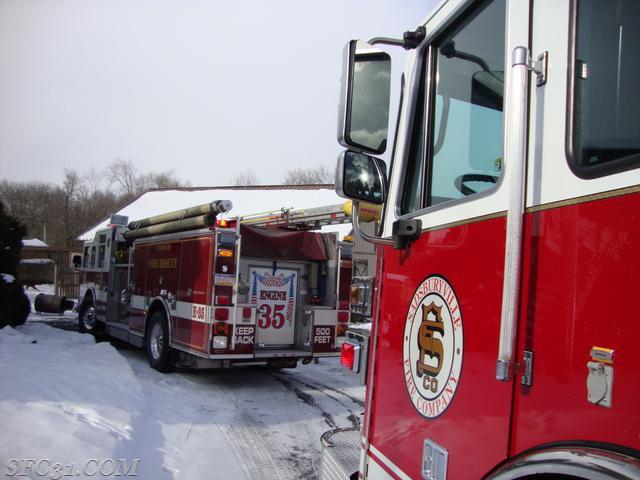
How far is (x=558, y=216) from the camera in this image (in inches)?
51.7

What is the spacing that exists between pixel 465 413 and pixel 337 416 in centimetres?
483

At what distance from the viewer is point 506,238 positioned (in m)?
1.41

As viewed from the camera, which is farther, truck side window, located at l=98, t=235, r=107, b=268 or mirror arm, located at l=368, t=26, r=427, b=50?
truck side window, located at l=98, t=235, r=107, b=268

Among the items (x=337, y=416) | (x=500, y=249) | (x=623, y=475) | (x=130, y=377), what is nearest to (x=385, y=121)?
(x=500, y=249)

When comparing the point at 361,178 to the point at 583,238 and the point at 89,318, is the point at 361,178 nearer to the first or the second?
the point at 583,238

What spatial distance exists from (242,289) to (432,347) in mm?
5579

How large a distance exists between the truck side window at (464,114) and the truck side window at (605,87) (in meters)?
0.32

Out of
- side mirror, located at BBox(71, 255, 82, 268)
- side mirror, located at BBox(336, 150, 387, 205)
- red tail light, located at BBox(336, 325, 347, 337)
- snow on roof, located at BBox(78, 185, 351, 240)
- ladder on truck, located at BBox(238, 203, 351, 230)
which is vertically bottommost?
red tail light, located at BBox(336, 325, 347, 337)

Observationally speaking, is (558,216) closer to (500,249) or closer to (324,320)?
(500,249)

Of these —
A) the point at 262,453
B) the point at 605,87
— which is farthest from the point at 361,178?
the point at 262,453

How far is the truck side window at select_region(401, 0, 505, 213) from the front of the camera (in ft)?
5.61

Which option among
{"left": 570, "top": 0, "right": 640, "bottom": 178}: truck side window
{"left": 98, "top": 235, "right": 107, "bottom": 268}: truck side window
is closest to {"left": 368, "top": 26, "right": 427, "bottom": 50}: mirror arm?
{"left": 570, "top": 0, "right": 640, "bottom": 178}: truck side window

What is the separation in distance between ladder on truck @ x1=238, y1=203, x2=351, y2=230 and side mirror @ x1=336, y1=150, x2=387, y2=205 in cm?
412

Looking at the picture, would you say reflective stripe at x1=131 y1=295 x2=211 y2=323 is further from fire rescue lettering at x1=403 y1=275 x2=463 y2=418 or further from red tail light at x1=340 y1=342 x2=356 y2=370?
fire rescue lettering at x1=403 y1=275 x2=463 y2=418
